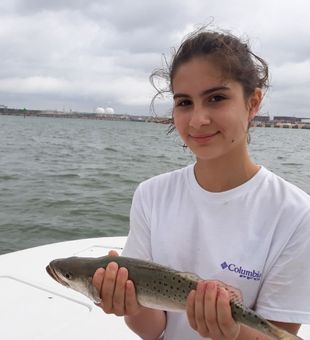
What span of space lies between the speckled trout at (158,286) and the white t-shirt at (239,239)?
0.20 meters

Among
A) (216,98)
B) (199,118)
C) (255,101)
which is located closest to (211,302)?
(199,118)

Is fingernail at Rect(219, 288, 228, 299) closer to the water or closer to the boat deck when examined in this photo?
the boat deck

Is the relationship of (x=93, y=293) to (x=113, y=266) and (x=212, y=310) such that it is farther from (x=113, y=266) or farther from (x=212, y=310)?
(x=212, y=310)

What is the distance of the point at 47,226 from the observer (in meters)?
9.57

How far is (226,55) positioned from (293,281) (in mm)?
1141

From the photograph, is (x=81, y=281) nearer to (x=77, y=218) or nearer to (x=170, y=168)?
(x=77, y=218)

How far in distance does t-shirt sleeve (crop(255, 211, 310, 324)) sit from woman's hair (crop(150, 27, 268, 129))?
0.75m

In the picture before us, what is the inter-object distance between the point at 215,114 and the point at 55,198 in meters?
10.9

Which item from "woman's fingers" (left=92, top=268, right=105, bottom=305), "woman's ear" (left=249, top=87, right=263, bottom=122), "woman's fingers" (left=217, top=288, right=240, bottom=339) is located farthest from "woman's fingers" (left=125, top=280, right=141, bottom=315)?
"woman's ear" (left=249, top=87, right=263, bottom=122)

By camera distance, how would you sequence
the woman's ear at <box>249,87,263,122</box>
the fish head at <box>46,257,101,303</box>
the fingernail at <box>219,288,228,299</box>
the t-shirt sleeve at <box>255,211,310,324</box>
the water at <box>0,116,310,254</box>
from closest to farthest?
the fingernail at <box>219,288,228,299</box>, the t-shirt sleeve at <box>255,211,310,324</box>, the fish head at <box>46,257,101,303</box>, the woman's ear at <box>249,87,263,122</box>, the water at <box>0,116,310,254</box>

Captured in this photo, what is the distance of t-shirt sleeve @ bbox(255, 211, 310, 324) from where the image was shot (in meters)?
1.99

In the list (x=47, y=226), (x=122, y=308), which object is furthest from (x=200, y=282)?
(x=47, y=226)

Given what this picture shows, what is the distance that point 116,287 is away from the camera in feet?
6.66

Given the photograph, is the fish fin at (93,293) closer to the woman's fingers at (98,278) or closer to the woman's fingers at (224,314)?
the woman's fingers at (98,278)
